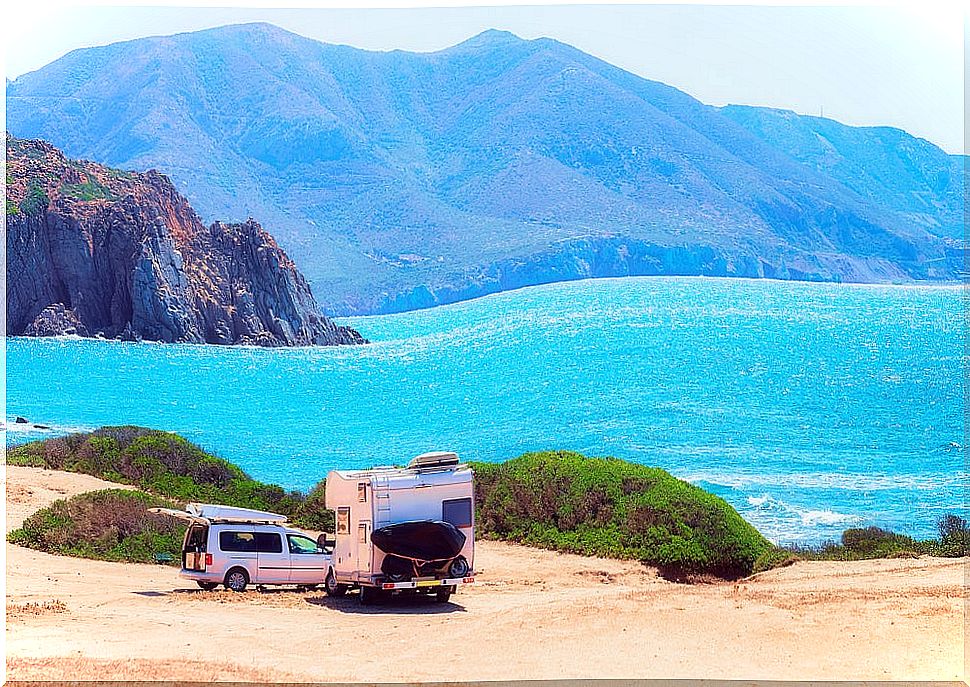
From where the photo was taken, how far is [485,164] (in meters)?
68.2

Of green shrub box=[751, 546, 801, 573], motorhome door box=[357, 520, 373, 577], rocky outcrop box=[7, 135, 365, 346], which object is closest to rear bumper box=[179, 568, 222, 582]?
motorhome door box=[357, 520, 373, 577]

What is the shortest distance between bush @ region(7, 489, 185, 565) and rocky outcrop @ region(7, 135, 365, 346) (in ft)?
120

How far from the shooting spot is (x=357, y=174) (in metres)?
78.1

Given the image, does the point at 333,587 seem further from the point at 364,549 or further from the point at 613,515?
the point at 613,515

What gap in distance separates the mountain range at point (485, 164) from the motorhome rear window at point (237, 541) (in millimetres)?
44893

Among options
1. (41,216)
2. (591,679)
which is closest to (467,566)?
(591,679)

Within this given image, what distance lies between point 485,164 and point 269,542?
181 feet

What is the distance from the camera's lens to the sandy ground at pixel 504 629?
9.62m

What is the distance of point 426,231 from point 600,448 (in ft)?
124

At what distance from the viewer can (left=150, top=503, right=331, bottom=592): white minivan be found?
14484 millimetres

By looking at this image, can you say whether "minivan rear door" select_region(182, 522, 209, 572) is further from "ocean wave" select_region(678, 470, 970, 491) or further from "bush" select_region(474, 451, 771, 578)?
"ocean wave" select_region(678, 470, 970, 491)

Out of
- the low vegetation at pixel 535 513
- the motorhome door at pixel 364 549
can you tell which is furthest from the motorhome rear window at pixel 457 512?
the low vegetation at pixel 535 513

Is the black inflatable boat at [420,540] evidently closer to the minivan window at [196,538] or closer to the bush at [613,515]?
the minivan window at [196,538]

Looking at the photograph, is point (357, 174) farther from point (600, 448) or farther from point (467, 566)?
point (467, 566)
